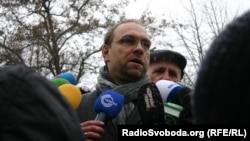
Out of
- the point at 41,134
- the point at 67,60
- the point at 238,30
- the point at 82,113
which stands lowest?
the point at 41,134

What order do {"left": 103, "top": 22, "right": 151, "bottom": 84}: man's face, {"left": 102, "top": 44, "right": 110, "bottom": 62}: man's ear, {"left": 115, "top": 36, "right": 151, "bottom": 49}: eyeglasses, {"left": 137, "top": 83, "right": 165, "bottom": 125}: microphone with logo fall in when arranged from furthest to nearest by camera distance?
{"left": 102, "top": 44, "right": 110, "bottom": 62}: man's ear, {"left": 115, "top": 36, "right": 151, "bottom": 49}: eyeglasses, {"left": 103, "top": 22, "right": 151, "bottom": 84}: man's face, {"left": 137, "top": 83, "right": 165, "bottom": 125}: microphone with logo

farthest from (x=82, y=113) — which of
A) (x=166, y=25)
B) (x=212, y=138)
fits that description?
(x=166, y=25)

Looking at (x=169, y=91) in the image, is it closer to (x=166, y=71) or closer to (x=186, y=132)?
(x=166, y=71)

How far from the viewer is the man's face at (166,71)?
2.65m

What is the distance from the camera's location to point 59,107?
787 mm

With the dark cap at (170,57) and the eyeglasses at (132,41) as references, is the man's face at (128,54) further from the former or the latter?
the dark cap at (170,57)

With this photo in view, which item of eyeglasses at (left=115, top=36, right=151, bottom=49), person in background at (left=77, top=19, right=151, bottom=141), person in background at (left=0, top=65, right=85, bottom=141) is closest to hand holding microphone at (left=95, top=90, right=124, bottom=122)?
person in background at (left=77, top=19, right=151, bottom=141)

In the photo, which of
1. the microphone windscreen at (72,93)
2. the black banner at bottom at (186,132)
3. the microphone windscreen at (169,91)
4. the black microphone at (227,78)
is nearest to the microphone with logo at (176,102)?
the microphone windscreen at (169,91)

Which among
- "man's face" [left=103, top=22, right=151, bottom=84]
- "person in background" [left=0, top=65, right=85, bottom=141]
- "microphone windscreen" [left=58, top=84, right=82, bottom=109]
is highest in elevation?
"man's face" [left=103, top=22, right=151, bottom=84]

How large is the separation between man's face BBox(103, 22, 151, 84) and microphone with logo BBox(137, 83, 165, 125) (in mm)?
382

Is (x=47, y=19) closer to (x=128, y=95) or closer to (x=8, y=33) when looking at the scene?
(x=8, y=33)

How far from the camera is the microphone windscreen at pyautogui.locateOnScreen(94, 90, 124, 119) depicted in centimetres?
181

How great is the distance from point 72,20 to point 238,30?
1310 centimetres

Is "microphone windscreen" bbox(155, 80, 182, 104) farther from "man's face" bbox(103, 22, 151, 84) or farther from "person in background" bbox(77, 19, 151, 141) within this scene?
"man's face" bbox(103, 22, 151, 84)
